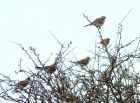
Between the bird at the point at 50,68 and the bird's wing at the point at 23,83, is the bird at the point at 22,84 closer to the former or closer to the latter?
the bird's wing at the point at 23,83

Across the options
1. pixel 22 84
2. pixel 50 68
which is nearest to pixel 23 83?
pixel 22 84

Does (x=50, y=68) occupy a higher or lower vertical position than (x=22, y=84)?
higher

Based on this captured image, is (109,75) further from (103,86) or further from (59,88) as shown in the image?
(59,88)

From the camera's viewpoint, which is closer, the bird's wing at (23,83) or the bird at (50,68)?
the bird at (50,68)

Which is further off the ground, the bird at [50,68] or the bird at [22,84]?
the bird at [50,68]

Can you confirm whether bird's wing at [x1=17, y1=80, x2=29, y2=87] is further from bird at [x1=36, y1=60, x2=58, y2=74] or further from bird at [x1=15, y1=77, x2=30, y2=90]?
bird at [x1=36, y1=60, x2=58, y2=74]

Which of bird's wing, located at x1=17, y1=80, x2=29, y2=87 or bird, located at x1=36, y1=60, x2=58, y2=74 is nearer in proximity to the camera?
bird, located at x1=36, y1=60, x2=58, y2=74

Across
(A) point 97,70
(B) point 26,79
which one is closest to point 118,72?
(A) point 97,70

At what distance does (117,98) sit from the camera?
14.3 ft

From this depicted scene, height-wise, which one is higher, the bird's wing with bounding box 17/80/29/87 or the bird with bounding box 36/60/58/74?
the bird with bounding box 36/60/58/74

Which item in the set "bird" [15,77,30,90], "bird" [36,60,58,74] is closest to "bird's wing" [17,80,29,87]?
"bird" [15,77,30,90]

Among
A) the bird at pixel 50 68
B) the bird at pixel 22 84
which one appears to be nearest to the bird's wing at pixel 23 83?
the bird at pixel 22 84

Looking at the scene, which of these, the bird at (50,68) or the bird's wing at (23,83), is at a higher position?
the bird at (50,68)

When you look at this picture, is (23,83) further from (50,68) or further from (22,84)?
(50,68)
